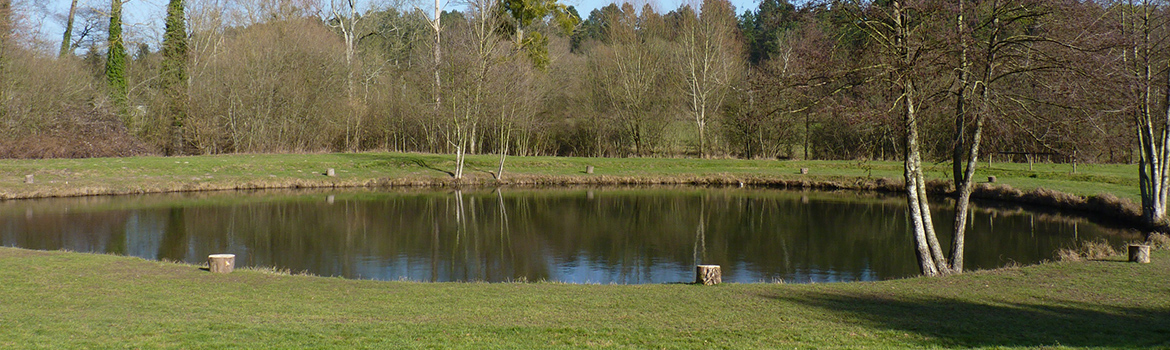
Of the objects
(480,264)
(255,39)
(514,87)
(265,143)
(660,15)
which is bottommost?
(480,264)

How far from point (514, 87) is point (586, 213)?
11.1 meters

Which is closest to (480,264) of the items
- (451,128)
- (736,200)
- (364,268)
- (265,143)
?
(364,268)

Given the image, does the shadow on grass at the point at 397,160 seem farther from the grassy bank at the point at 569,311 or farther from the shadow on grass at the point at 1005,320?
the shadow on grass at the point at 1005,320

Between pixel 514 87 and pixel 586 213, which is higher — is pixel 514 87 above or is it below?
above

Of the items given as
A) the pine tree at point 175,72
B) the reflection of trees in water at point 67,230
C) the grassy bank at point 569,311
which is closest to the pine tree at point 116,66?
the pine tree at point 175,72

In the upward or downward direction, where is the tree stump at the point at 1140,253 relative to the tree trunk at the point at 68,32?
downward

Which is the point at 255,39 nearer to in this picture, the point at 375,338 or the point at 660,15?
the point at 660,15

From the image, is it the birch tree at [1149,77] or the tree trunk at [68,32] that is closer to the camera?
the birch tree at [1149,77]

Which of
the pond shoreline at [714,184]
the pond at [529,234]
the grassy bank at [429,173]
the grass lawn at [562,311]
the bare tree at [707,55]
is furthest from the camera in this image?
the bare tree at [707,55]

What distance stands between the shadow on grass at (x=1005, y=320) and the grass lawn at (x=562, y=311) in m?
0.02

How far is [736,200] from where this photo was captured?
32.8m

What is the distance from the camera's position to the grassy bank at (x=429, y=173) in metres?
30.5

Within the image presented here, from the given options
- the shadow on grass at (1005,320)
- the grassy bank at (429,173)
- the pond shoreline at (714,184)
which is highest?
the grassy bank at (429,173)

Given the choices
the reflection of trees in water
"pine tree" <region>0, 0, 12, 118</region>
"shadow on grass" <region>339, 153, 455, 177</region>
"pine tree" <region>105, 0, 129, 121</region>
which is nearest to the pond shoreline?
"shadow on grass" <region>339, 153, 455, 177</region>
